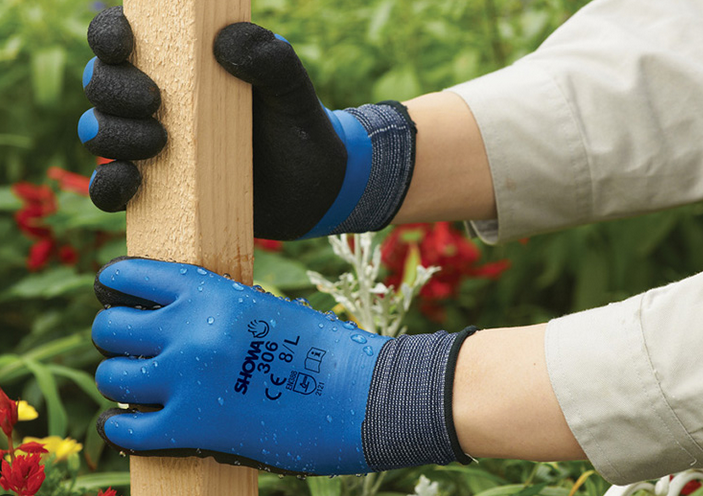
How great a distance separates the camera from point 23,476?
2.37ft

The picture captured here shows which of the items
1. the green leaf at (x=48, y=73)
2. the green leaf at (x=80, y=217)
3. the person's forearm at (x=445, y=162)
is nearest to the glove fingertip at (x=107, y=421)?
the person's forearm at (x=445, y=162)

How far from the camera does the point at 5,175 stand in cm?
215

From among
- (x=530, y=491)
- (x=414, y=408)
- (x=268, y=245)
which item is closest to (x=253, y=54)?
(x=414, y=408)

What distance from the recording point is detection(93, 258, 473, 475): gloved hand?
28.9 inches

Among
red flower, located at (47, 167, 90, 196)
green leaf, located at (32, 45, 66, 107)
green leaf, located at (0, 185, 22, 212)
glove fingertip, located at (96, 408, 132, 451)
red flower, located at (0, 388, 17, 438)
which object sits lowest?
glove fingertip, located at (96, 408, 132, 451)

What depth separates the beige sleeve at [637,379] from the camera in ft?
2.21

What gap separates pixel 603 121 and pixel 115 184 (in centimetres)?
67

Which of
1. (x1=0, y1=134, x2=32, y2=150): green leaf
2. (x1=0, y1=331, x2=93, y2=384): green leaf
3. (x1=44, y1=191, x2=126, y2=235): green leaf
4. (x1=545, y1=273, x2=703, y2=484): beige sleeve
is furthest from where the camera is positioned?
(x1=0, y1=134, x2=32, y2=150): green leaf

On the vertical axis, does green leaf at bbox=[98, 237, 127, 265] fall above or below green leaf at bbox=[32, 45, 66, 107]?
below

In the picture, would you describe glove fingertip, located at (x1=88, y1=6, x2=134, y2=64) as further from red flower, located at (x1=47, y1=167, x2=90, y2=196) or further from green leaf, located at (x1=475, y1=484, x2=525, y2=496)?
red flower, located at (x1=47, y1=167, x2=90, y2=196)

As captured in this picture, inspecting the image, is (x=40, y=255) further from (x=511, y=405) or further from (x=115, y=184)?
(x=511, y=405)

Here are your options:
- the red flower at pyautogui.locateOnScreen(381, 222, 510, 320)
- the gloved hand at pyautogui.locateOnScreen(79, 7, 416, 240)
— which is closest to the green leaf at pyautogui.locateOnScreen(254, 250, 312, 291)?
the red flower at pyautogui.locateOnScreen(381, 222, 510, 320)

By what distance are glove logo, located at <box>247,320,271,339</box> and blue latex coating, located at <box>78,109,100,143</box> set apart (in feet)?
0.84

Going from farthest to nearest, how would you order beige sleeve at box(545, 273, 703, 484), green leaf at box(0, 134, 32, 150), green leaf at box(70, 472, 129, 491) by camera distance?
green leaf at box(0, 134, 32, 150) → green leaf at box(70, 472, 129, 491) → beige sleeve at box(545, 273, 703, 484)
